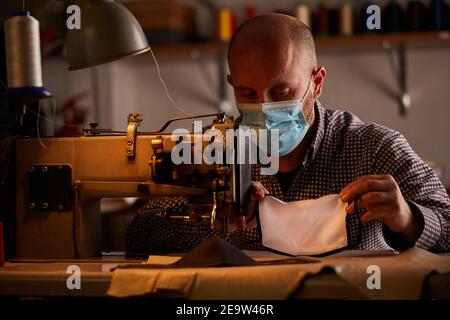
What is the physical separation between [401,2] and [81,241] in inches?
134

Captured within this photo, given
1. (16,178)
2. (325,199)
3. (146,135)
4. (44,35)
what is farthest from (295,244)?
(44,35)

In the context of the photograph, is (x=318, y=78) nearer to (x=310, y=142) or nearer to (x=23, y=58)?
(x=310, y=142)

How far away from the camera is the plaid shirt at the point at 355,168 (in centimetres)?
222

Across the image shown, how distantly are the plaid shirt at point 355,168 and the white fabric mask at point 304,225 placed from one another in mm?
237

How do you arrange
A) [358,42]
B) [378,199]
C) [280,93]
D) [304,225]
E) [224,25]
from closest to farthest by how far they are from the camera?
1. [378,199]
2. [304,225]
3. [280,93]
4. [358,42]
5. [224,25]

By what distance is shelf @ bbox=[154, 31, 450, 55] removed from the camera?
453cm

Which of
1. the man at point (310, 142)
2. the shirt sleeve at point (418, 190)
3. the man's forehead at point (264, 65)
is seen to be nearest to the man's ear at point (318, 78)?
the man at point (310, 142)

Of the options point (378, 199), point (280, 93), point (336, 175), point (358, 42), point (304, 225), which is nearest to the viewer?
point (378, 199)

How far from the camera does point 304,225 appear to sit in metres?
1.99

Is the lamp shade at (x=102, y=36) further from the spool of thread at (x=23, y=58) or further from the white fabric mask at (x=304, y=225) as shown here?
the white fabric mask at (x=304, y=225)

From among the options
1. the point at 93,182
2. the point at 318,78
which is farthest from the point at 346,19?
the point at 93,182

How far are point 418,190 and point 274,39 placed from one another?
65cm

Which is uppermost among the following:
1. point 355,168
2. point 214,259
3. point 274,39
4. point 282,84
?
point 274,39

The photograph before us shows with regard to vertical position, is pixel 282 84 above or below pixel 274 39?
below
